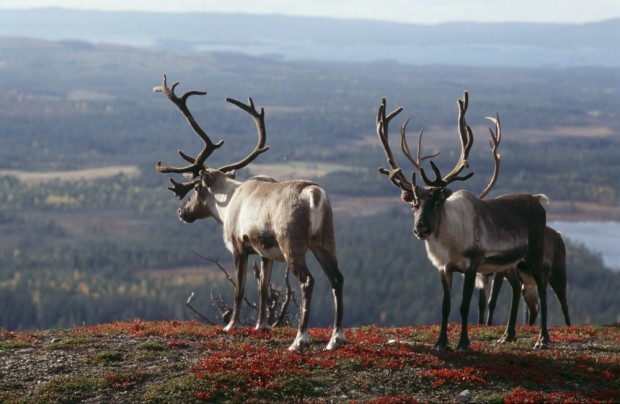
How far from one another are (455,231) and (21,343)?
732cm

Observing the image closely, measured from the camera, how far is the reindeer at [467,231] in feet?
58.3

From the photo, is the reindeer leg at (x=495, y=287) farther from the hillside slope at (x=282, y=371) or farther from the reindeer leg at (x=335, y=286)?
the reindeer leg at (x=335, y=286)

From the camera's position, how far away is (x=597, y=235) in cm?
15125

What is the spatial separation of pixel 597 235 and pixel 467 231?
453 feet

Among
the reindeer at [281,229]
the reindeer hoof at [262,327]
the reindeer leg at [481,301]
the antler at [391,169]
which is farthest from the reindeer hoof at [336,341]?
the reindeer leg at [481,301]

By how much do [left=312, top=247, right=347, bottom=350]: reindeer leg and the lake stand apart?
112202mm

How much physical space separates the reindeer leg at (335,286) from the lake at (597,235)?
112 meters

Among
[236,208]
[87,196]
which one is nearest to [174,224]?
[87,196]

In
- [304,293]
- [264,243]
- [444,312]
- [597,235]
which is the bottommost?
[597,235]

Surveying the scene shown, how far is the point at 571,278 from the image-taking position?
111m

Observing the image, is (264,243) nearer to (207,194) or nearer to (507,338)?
(207,194)

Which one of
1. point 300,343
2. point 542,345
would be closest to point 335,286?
point 300,343

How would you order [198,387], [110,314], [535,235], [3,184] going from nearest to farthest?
[198,387] → [535,235] → [110,314] → [3,184]

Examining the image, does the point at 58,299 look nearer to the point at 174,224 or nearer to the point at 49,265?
the point at 49,265
